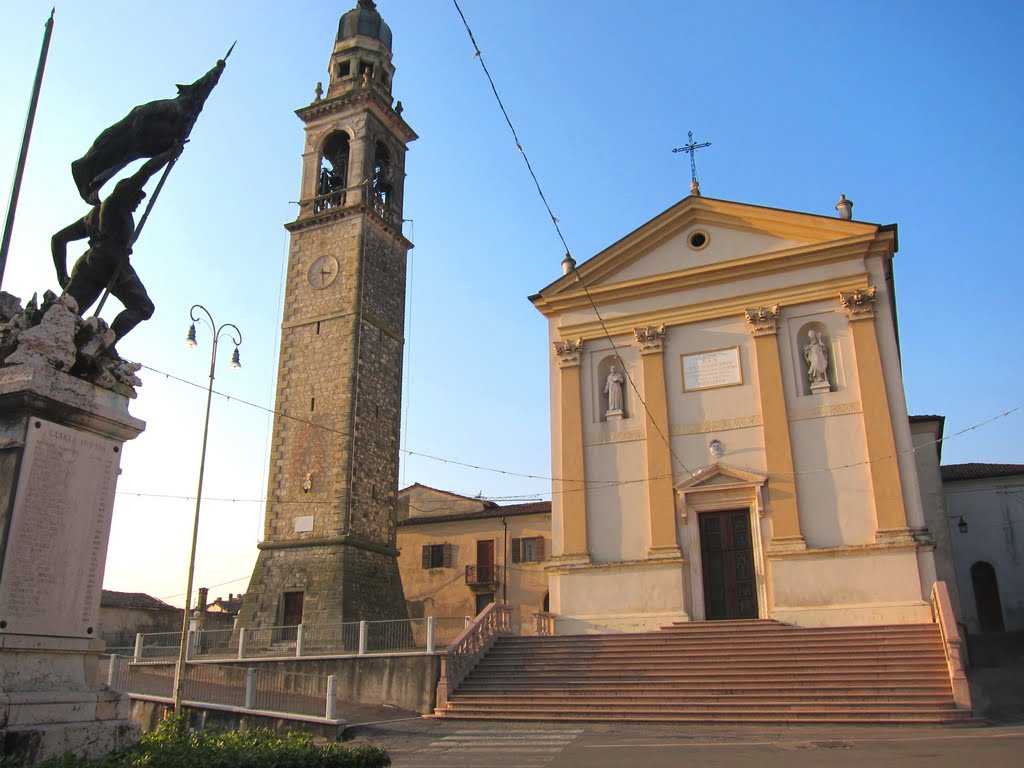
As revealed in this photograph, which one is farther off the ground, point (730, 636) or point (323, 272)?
point (323, 272)

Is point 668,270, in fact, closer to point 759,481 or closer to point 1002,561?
point 759,481

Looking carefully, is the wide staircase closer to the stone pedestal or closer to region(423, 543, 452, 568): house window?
the stone pedestal

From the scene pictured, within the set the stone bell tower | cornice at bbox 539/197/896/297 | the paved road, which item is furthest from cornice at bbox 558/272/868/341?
the paved road

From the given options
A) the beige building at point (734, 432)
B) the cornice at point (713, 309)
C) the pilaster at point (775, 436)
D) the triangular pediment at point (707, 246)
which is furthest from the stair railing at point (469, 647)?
the triangular pediment at point (707, 246)

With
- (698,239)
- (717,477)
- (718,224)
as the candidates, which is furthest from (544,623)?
(718,224)

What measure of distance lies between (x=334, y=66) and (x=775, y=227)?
63.3ft

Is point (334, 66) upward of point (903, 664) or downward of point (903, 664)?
upward

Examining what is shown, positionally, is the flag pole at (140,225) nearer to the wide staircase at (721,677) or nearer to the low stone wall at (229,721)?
the low stone wall at (229,721)

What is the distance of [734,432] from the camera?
19.5 meters

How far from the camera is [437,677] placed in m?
15.9

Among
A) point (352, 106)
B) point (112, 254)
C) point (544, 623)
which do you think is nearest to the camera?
point (112, 254)

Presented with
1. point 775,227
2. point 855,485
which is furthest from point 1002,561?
point 775,227

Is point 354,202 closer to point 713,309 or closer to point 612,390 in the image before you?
point 612,390

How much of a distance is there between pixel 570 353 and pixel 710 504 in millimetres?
5250
